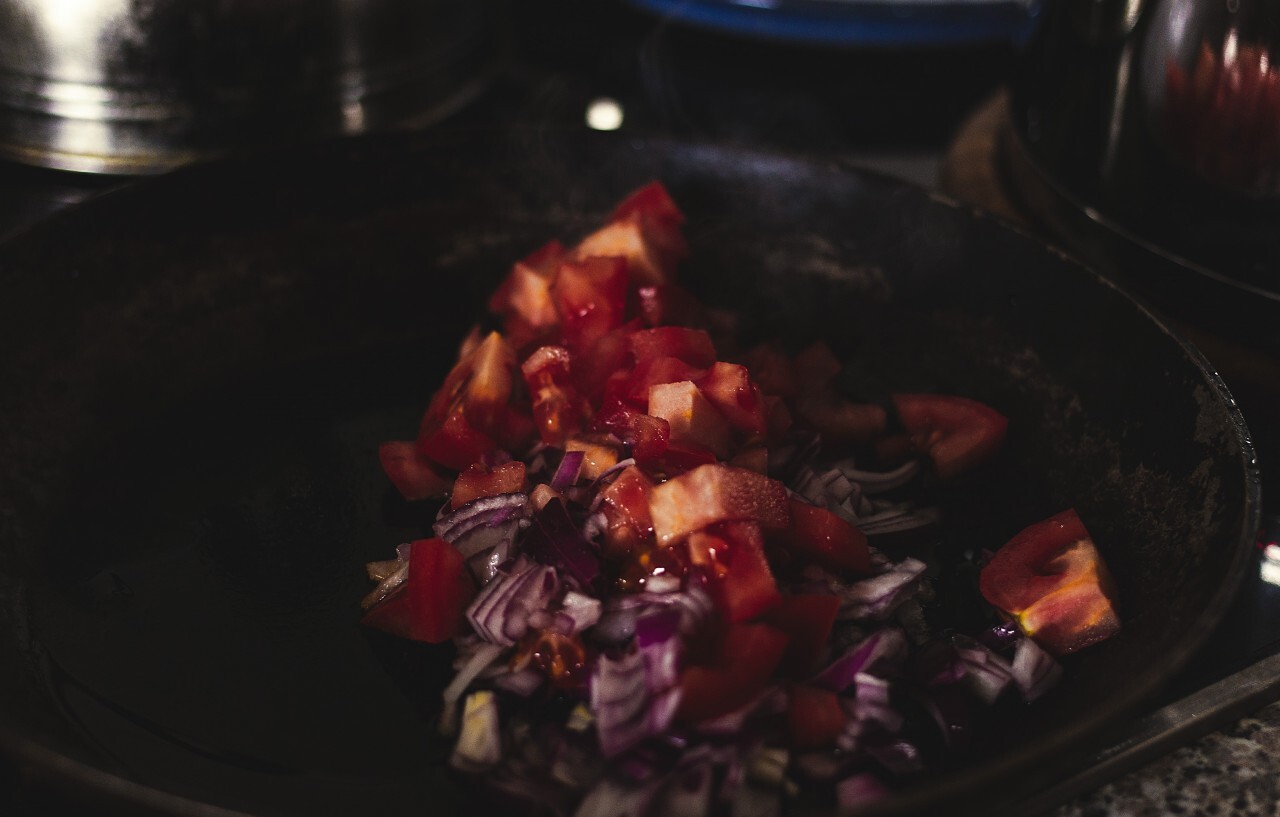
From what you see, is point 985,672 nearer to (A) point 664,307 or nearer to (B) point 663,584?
(B) point 663,584

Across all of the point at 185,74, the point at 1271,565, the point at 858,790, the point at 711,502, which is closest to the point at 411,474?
the point at 711,502

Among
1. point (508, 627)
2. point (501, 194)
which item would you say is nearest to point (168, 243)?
point (501, 194)

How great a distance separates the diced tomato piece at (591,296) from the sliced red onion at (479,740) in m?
0.50

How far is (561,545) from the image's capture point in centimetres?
104

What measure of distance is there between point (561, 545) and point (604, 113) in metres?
1.23

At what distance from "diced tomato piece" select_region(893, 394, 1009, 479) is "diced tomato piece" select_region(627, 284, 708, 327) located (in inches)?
11.4

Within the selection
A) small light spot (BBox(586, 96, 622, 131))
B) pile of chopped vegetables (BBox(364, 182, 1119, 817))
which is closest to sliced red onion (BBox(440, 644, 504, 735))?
pile of chopped vegetables (BBox(364, 182, 1119, 817))

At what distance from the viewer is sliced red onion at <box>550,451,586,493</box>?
44.3 inches

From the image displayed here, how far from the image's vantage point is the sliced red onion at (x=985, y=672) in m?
0.99

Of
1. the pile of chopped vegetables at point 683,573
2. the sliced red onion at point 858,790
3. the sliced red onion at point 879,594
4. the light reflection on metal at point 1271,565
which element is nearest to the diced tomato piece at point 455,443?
the pile of chopped vegetables at point 683,573

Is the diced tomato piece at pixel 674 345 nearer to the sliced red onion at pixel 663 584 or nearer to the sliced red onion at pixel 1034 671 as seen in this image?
the sliced red onion at pixel 663 584

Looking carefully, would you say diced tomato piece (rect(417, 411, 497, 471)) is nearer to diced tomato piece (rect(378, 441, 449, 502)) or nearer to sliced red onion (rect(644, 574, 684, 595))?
Answer: diced tomato piece (rect(378, 441, 449, 502))

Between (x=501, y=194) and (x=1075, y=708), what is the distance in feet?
3.37

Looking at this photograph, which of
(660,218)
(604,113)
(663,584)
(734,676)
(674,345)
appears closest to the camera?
(734,676)
